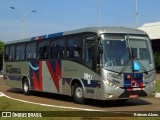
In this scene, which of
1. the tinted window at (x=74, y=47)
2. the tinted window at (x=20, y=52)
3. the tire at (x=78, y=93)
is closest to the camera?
the tire at (x=78, y=93)

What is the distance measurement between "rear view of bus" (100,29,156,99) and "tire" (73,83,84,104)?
5.81 ft

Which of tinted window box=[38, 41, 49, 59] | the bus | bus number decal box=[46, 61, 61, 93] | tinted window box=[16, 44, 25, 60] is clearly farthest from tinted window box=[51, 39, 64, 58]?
tinted window box=[16, 44, 25, 60]

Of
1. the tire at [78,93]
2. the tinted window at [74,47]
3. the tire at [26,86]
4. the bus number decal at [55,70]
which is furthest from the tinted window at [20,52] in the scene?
the tire at [78,93]

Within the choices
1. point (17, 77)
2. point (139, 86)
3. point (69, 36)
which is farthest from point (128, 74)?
point (17, 77)

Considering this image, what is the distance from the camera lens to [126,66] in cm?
1531

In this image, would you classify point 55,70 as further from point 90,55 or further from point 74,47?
point 90,55

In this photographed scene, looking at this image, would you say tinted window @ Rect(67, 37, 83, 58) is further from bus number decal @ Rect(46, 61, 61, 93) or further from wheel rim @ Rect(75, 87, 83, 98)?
wheel rim @ Rect(75, 87, 83, 98)

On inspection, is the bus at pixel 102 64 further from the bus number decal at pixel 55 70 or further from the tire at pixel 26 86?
the tire at pixel 26 86

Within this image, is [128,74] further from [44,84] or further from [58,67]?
[44,84]

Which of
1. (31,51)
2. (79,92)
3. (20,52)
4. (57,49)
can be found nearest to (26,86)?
(20,52)

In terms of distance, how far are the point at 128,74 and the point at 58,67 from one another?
4.25 meters

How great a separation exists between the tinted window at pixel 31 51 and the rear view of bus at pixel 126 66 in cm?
680

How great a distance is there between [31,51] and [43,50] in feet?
5.55

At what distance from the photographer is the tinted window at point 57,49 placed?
18250 mm
